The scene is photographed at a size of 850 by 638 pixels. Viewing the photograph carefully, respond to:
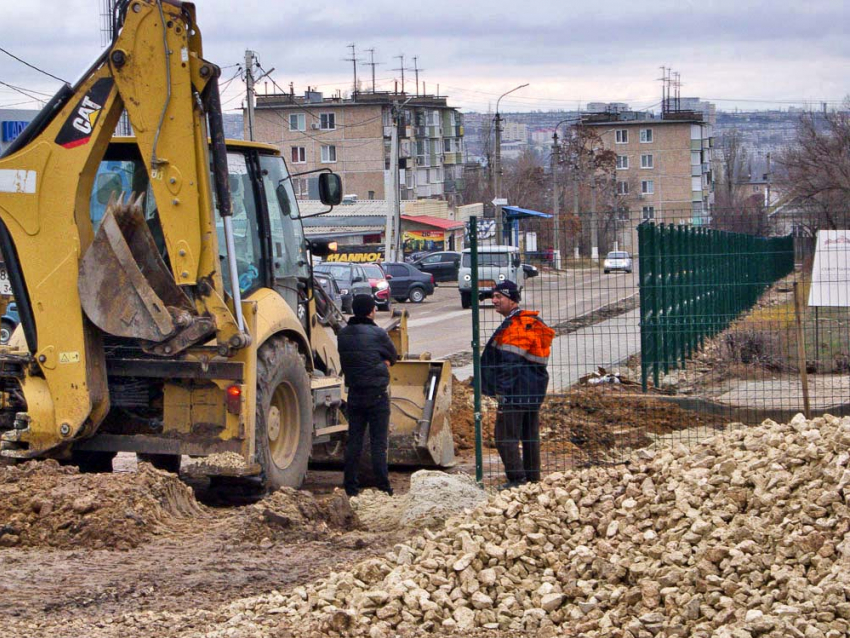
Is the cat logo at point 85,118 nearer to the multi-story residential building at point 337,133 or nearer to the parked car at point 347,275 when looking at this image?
the parked car at point 347,275

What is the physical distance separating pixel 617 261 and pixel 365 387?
8.49 feet

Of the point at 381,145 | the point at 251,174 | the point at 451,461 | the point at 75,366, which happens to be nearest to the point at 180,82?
the point at 251,174

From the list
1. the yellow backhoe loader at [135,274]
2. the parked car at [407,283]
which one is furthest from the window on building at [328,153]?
the yellow backhoe loader at [135,274]

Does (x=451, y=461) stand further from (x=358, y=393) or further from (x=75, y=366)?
(x=75, y=366)

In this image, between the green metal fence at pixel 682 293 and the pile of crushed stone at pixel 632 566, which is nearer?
the pile of crushed stone at pixel 632 566

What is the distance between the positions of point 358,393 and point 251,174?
201 cm

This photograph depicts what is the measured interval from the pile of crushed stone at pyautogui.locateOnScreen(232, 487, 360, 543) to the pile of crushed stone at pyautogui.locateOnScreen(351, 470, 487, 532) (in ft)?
0.82

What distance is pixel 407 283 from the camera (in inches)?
1718

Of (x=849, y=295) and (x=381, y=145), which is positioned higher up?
(x=381, y=145)

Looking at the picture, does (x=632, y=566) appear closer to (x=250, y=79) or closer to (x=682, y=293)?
(x=682, y=293)

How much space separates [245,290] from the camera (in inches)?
366

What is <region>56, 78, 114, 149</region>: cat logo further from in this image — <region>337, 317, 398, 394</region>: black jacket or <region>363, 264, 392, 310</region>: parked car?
<region>363, 264, 392, 310</region>: parked car

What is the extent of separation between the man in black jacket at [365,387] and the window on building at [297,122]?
279 feet

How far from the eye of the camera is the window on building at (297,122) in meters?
93.2
